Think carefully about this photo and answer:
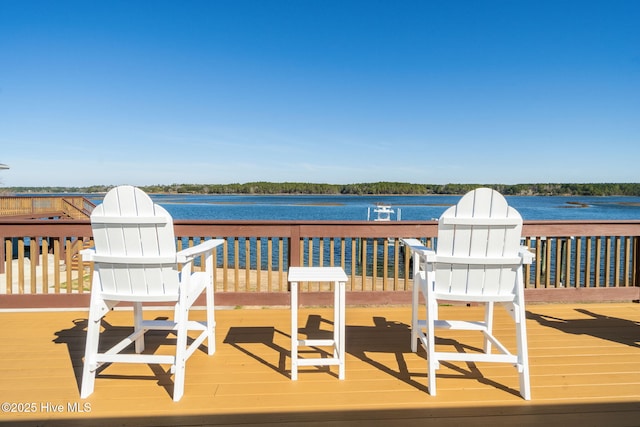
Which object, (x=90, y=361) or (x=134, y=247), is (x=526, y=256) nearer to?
(x=134, y=247)

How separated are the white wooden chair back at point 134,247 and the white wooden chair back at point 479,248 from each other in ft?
5.02

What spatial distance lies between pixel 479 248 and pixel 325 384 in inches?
46.2

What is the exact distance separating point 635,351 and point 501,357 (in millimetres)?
1394

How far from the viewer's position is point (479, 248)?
1.94 meters

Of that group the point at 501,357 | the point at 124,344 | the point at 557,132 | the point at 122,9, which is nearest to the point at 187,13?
the point at 122,9

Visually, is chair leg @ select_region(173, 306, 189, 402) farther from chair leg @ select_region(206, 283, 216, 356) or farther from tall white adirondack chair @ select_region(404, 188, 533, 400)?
tall white adirondack chair @ select_region(404, 188, 533, 400)

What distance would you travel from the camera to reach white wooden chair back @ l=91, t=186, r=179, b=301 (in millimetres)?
1862

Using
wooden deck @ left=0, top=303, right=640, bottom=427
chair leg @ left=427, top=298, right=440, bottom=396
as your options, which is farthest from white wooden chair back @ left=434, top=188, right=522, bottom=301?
wooden deck @ left=0, top=303, right=640, bottom=427

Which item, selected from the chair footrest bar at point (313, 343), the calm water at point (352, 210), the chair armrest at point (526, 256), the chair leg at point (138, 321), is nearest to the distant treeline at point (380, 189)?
the calm water at point (352, 210)

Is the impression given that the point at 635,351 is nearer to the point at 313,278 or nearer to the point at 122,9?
the point at 313,278

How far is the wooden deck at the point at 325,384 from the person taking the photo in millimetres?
1657

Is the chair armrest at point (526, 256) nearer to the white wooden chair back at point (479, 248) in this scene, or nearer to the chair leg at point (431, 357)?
the white wooden chair back at point (479, 248)

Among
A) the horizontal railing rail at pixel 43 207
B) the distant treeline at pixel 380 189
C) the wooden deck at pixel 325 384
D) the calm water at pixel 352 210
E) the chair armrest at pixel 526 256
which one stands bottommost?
the calm water at pixel 352 210

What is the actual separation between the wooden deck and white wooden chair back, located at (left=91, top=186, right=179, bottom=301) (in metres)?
0.55
